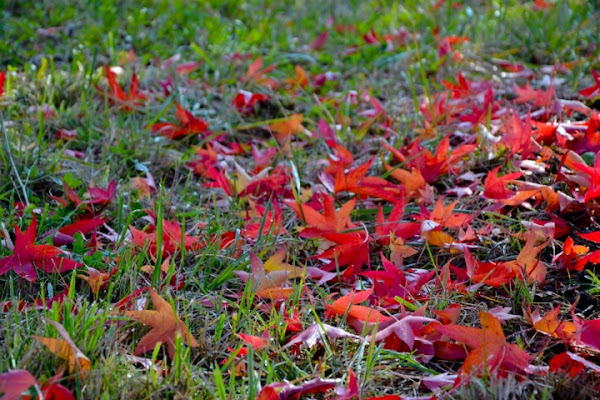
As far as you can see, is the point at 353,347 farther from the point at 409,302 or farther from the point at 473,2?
the point at 473,2

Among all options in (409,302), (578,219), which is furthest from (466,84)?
(409,302)

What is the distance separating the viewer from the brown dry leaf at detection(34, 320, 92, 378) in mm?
1122

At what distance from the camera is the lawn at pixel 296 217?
124 centimetres

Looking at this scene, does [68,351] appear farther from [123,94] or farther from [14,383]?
[123,94]

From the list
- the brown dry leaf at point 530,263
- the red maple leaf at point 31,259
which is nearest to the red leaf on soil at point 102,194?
the red maple leaf at point 31,259

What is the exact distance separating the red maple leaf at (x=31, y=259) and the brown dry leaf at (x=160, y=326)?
12.4 inches

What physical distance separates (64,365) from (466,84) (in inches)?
85.0

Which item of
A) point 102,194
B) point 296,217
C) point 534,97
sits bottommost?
point 296,217

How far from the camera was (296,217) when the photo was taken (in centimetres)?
201

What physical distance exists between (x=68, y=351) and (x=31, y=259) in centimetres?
45

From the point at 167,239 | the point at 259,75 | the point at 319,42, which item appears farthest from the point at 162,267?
the point at 319,42

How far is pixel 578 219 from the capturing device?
71.4 inches

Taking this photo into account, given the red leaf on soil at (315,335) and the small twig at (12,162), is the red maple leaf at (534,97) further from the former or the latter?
the small twig at (12,162)

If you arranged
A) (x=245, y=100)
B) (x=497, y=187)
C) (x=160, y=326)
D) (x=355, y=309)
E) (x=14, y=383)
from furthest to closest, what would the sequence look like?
(x=245, y=100) → (x=497, y=187) → (x=355, y=309) → (x=160, y=326) → (x=14, y=383)
